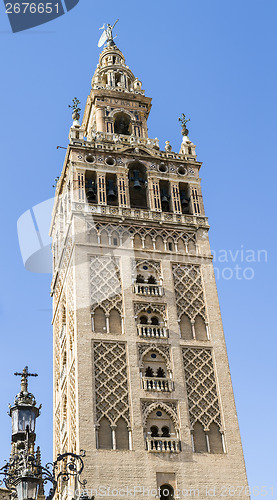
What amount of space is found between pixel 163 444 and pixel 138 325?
442 cm

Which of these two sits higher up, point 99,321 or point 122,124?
point 122,124

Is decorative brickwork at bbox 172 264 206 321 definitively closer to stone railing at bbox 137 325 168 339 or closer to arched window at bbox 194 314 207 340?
arched window at bbox 194 314 207 340

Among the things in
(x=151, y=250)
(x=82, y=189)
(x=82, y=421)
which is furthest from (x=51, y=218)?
(x=82, y=421)

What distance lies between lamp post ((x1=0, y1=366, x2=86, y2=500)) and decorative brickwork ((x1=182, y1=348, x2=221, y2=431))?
6167 mm

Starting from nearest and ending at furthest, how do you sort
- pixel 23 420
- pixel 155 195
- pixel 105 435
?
pixel 23 420
pixel 105 435
pixel 155 195

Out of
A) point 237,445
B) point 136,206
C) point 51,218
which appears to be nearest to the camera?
point 237,445

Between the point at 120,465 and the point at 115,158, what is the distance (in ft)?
43.6

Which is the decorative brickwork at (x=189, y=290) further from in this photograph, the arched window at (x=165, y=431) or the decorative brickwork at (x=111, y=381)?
the arched window at (x=165, y=431)

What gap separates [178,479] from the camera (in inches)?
942

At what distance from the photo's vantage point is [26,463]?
14.2m

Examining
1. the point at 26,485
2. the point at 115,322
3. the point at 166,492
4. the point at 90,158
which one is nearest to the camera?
the point at 26,485

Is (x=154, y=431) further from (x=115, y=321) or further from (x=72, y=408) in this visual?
Answer: (x=115, y=321)

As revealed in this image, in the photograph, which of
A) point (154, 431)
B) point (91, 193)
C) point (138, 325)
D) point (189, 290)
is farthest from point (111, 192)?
point (154, 431)

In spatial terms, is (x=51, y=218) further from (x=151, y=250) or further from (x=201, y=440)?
(x=201, y=440)
